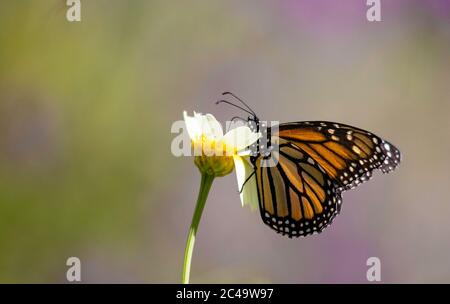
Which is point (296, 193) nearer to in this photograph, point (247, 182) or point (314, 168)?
point (314, 168)

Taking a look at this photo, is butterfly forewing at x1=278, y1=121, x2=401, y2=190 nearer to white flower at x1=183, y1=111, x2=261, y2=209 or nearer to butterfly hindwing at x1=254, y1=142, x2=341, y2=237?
butterfly hindwing at x1=254, y1=142, x2=341, y2=237

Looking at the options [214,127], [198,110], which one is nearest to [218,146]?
[214,127]

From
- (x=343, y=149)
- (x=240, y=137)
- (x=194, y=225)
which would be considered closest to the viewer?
(x=194, y=225)

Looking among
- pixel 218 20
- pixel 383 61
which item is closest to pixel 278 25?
pixel 218 20

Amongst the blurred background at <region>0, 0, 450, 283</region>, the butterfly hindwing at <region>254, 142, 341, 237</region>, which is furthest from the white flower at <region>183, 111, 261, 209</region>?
the blurred background at <region>0, 0, 450, 283</region>

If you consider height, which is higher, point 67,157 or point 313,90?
point 313,90

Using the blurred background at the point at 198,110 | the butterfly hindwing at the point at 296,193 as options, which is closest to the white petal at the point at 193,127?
the butterfly hindwing at the point at 296,193

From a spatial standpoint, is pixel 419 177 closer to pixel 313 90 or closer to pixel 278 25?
pixel 313 90
